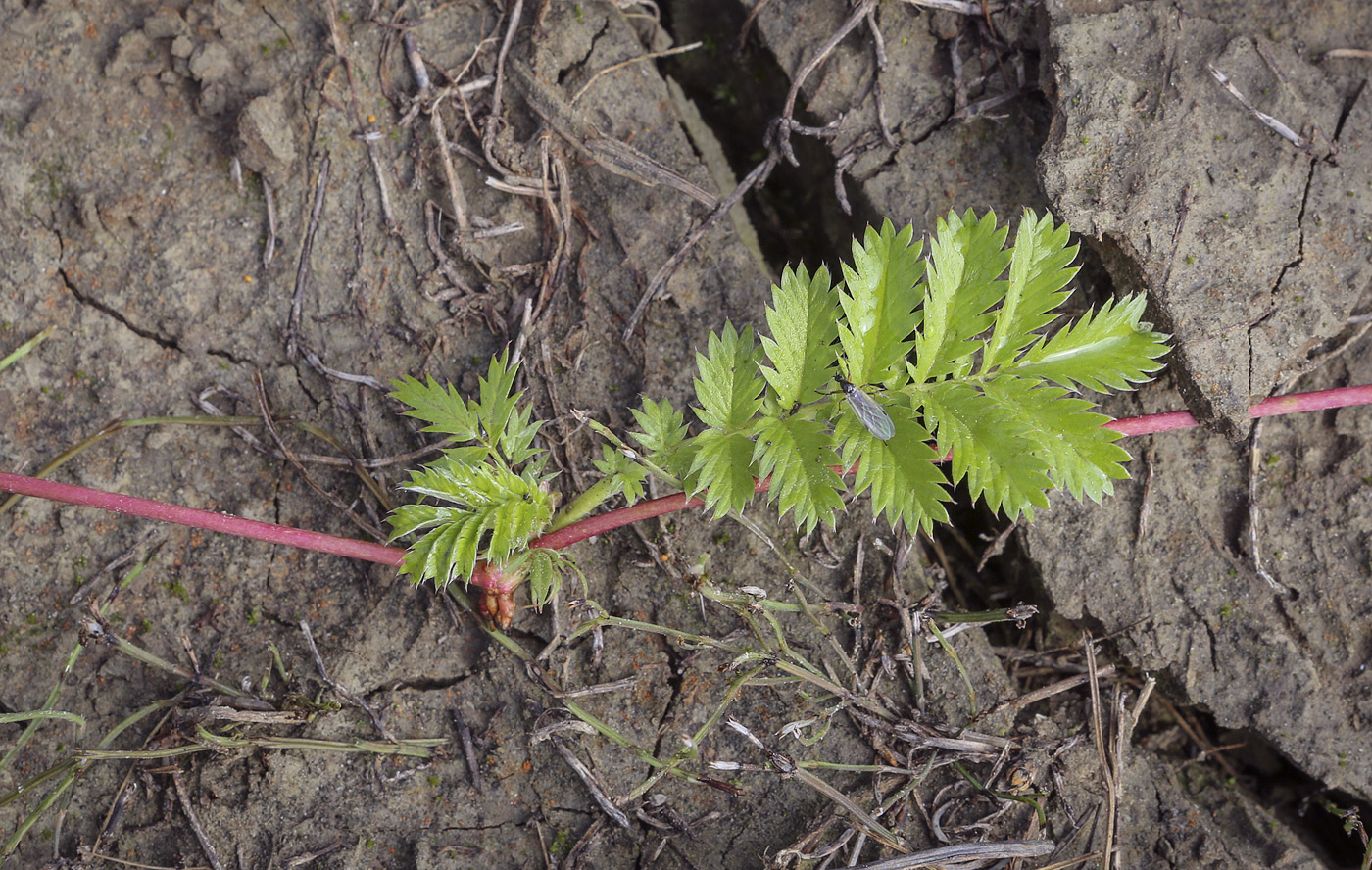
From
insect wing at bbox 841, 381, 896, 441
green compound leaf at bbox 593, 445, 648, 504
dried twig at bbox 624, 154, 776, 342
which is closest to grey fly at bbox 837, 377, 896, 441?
insect wing at bbox 841, 381, 896, 441

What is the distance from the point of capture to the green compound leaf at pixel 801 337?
2.41m

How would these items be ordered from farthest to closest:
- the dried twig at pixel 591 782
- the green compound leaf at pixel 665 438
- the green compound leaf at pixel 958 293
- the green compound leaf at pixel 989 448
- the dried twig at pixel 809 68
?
the dried twig at pixel 809 68 → the dried twig at pixel 591 782 → the green compound leaf at pixel 665 438 → the green compound leaf at pixel 958 293 → the green compound leaf at pixel 989 448

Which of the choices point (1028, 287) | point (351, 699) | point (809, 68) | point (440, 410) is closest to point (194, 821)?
point (351, 699)

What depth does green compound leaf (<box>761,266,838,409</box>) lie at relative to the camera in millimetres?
2406

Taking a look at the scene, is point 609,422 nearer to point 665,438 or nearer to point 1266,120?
point 665,438

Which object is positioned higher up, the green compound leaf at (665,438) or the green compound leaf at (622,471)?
the green compound leaf at (665,438)

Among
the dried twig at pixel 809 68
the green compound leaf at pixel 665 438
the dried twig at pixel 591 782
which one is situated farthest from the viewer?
the dried twig at pixel 809 68

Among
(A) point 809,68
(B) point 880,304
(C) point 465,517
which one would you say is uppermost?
(A) point 809,68

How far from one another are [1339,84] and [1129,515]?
1.50 m

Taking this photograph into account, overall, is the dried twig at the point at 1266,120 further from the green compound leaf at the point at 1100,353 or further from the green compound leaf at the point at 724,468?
the green compound leaf at the point at 724,468

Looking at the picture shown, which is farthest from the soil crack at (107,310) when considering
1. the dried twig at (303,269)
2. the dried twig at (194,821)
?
the dried twig at (194,821)

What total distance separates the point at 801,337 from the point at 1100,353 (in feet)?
2.63

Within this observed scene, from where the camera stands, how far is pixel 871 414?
2.30 m

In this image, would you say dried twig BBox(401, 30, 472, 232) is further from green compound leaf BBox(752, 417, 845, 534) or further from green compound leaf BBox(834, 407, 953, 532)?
green compound leaf BBox(834, 407, 953, 532)
